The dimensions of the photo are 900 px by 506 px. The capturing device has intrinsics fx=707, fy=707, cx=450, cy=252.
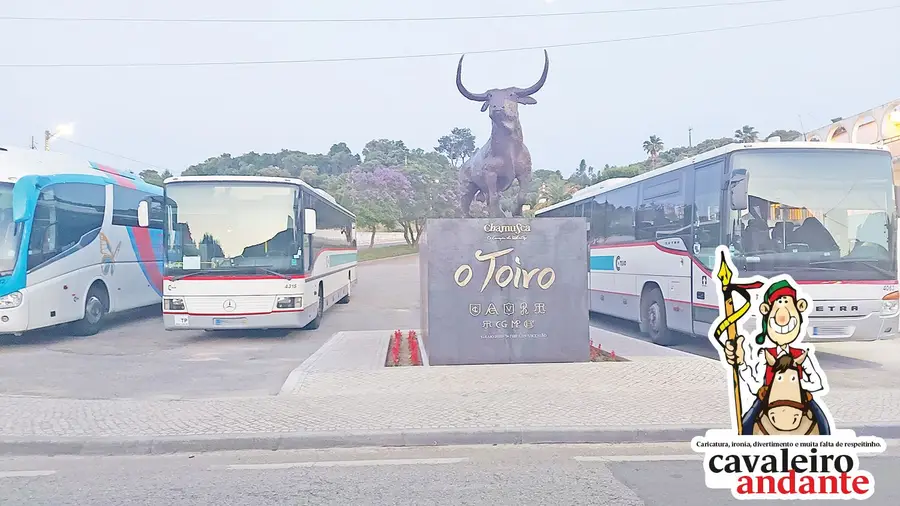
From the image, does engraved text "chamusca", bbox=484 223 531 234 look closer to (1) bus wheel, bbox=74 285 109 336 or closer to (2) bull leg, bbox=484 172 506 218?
(2) bull leg, bbox=484 172 506 218

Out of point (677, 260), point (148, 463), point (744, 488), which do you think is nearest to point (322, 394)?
point (148, 463)

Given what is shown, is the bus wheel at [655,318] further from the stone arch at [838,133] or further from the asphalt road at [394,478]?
the stone arch at [838,133]

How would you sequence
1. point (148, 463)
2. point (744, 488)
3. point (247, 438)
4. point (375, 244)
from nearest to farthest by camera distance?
1. point (744, 488)
2. point (148, 463)
3. point (247, 438)
4. point (375, 244)

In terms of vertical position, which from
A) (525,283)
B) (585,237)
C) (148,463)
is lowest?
(148,463)

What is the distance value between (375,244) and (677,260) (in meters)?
49.3

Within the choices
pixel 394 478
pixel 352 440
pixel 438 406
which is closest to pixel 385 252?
pixel 438 406

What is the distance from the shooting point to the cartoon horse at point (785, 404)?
3242mm

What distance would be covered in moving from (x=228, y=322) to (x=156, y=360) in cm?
167

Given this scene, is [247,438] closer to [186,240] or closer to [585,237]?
[585,237]

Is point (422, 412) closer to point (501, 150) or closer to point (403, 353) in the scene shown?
point (403, 353)

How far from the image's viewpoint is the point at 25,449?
22.0ft

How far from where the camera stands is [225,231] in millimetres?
13719

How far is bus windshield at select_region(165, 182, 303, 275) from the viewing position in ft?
44.7

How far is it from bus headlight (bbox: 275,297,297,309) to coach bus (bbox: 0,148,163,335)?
397 centimetres
